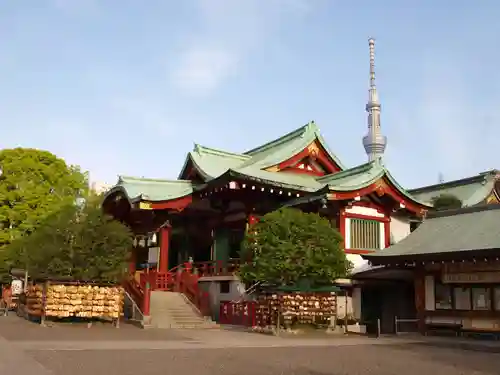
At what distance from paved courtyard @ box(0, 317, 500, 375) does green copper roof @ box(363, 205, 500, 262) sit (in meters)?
3.82

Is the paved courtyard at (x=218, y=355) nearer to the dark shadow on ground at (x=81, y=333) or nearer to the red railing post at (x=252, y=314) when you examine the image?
the dark shadow on ground at (x=81, y=333)

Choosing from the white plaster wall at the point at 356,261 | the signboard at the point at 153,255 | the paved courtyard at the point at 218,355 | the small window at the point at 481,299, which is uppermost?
the signboard at the point at 153,255

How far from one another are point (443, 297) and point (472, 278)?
6.36ft

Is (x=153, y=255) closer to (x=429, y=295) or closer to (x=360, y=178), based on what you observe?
(x=360, y=178)

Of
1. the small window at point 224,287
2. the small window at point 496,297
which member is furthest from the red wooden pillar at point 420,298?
the small window at point 224,287

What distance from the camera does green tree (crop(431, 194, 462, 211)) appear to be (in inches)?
1357

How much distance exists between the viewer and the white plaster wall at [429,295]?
76.6 feet

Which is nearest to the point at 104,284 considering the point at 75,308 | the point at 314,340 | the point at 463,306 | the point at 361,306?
the point at 75,308

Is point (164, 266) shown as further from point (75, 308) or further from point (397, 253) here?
point (397, 253)

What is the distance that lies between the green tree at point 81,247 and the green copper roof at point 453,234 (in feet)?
36.9

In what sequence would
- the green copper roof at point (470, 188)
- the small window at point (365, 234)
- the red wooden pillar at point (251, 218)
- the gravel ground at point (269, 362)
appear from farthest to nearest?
the green copper roof at point (470, 188), the red wooden pillar at point (251, 218), the small window at point (365, 234), the gravel ground at point (269, 362)

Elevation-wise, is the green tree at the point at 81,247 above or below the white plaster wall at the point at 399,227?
below

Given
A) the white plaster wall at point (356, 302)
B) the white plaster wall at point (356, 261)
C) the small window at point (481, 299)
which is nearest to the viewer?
the small window at point (481, 299)

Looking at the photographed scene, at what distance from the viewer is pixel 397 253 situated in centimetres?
2355
